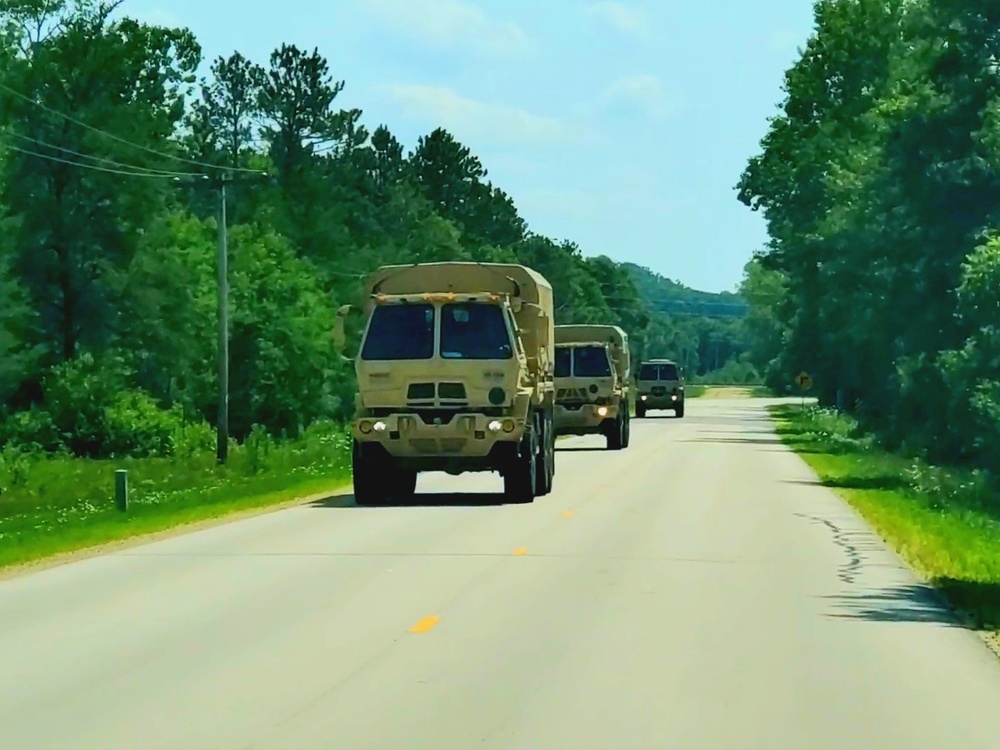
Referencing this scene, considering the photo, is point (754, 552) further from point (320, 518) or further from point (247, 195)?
point (247, 195)

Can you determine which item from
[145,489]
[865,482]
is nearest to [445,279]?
[865,482]

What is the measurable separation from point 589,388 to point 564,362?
40.9 inches

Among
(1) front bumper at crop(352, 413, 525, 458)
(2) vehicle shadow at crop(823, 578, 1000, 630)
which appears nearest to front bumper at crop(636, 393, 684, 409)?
(1) front bumper at crop(352, 413, 525, 458)

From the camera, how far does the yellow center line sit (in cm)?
1484

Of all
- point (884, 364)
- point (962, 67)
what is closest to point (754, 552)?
point (962, 67)

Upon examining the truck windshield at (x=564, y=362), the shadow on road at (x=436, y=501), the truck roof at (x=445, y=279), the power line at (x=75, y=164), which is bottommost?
the shadow on road at (x=436, y=501)

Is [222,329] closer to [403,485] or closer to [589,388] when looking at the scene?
[589,388]

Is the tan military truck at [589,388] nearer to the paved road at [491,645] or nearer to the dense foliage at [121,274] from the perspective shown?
the dense foliage at [121,274]

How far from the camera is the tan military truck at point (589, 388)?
5325 centimetres

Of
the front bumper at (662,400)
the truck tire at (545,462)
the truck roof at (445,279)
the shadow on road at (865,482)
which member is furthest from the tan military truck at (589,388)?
the front bumper at (662,400)

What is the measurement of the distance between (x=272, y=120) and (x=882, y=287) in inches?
2302

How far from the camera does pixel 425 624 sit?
49.9 feet

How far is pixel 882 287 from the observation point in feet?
180

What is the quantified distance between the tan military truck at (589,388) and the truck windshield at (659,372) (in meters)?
38.1
